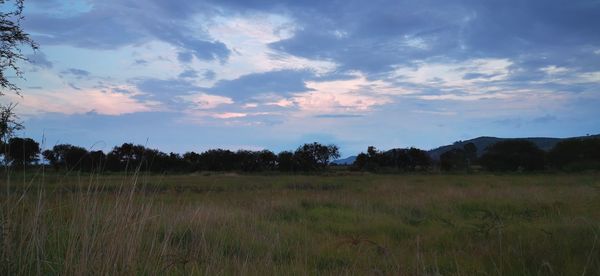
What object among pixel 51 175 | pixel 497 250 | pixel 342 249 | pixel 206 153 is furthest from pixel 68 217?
pixel 206 153

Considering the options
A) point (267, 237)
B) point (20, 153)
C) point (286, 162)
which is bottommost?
point (267, 237)

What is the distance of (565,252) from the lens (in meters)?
6.22

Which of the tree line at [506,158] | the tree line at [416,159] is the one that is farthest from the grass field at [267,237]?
the tree line at [506,158]

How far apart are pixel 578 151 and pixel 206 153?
73.8 m

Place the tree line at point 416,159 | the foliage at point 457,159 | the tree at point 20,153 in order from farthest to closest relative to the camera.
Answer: the foliage at point 457,159 → the tree line at point 416,159 → the tree at point 20,153

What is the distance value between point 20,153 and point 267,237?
4.03 m

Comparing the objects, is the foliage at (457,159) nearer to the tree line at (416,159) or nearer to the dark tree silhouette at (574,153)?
the tree line at (416,159)

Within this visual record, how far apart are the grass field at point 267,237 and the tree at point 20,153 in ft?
0.61

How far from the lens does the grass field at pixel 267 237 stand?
12.7 feet

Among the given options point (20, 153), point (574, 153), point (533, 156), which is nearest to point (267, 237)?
point (20, 153)

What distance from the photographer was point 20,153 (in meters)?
5.30

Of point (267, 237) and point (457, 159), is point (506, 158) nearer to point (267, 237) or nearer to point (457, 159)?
point (457, 159)

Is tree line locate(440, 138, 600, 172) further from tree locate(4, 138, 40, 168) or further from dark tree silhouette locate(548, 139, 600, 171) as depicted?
tree locate(4, 138, 40, 168)

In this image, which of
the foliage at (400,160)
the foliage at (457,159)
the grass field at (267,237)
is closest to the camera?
the grass field at (267,237)
